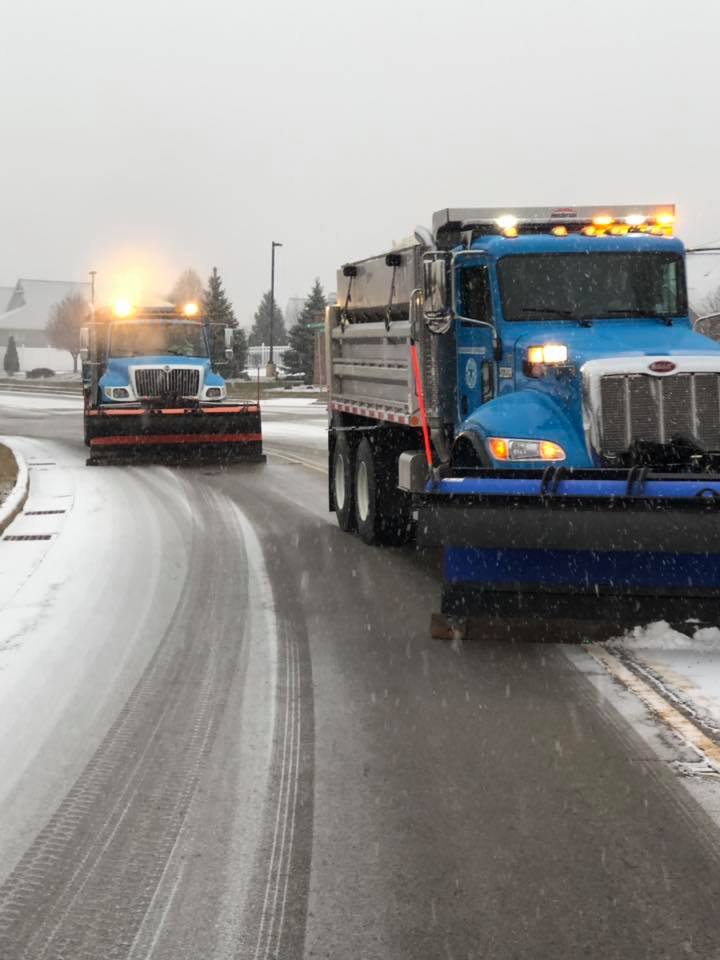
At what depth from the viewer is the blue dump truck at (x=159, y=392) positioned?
68.9 feet

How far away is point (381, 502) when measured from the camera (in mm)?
11344

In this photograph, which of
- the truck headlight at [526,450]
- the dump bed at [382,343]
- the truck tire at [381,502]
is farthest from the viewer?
the truck tire at [381,502]

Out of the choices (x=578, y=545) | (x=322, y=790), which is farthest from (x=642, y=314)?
(x=322, y=790)

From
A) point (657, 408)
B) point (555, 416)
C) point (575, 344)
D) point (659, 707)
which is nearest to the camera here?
point (659, 707)

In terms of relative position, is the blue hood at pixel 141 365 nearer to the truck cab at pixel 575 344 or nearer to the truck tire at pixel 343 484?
the truck tire at pixel 343 484

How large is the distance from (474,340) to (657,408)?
2.16 metres

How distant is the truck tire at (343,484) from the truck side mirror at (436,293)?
3.33 metres

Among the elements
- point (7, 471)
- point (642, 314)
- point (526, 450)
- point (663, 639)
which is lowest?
point (663, 639)

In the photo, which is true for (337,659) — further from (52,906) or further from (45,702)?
(52,906)

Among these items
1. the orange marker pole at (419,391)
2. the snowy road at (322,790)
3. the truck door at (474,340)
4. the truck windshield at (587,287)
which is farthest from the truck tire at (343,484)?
the truck windshield at (587,287)

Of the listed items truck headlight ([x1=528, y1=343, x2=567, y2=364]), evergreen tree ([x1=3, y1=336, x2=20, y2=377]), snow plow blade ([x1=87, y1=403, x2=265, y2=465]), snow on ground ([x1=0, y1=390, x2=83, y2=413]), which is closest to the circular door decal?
truck headlight ([x1=528, y1=343, x2=567, y2=364])

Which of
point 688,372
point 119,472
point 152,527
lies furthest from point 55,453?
point 688,372

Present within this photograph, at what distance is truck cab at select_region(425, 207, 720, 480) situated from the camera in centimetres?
752

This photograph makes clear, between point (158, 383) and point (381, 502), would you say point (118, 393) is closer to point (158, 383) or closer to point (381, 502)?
point (158, 383)
